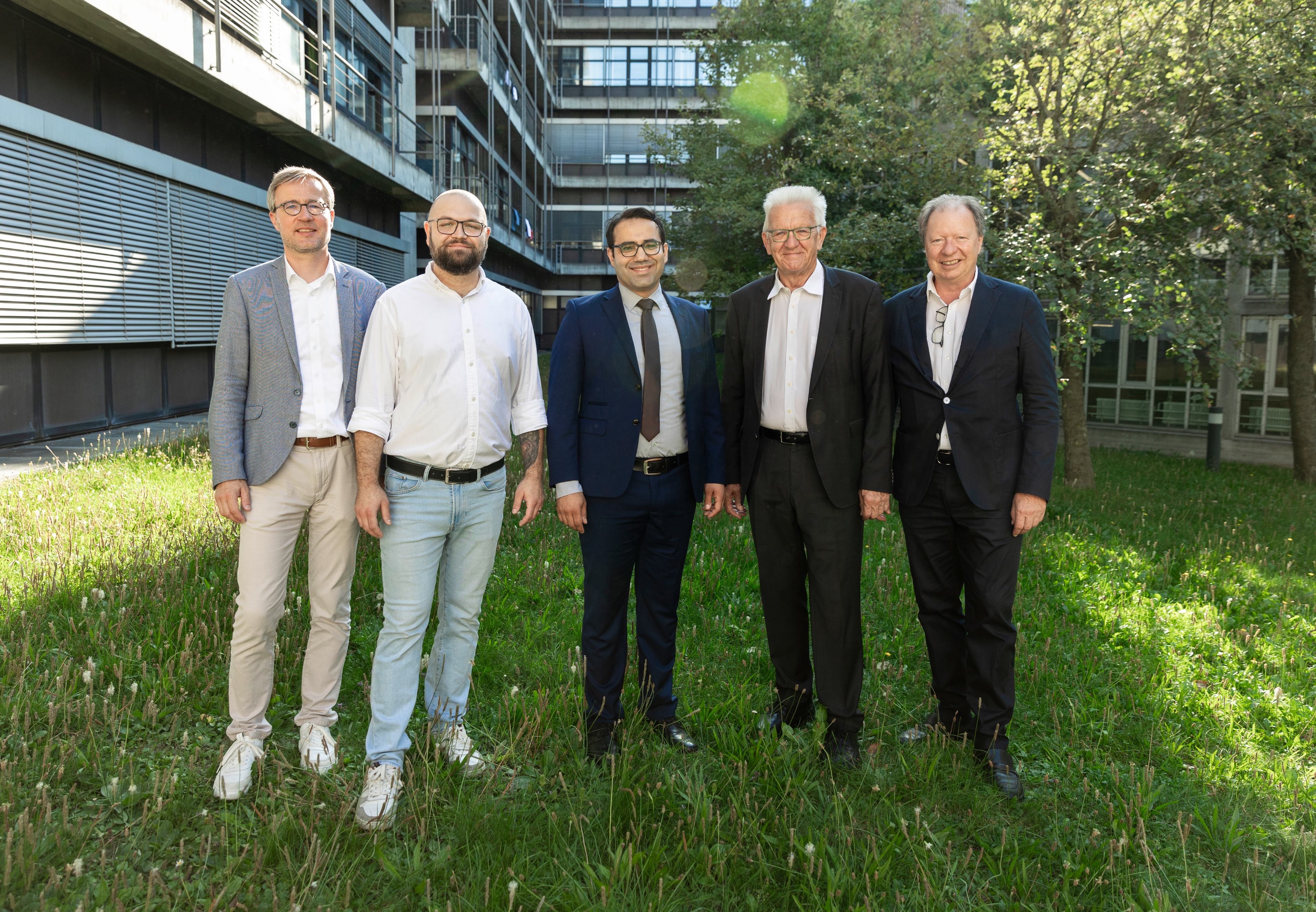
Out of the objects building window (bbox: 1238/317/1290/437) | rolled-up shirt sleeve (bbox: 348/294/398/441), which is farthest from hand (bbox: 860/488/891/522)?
building window (bbox: 1238/317/1290/437)

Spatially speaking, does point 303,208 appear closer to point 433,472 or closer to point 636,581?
point 433,472

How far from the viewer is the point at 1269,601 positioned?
21.0 feet

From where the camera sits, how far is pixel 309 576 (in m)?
3.64

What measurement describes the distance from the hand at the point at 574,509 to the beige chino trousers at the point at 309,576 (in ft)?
2.89

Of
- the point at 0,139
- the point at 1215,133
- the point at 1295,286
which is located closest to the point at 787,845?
the point at 0,139

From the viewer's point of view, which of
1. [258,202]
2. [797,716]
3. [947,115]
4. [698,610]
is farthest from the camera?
[258,202]

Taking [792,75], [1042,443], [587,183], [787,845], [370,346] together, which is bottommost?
[787,845]

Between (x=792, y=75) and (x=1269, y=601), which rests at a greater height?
(x=792, y=75)

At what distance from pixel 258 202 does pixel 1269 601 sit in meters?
16.8

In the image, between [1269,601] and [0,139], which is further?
[0,139]

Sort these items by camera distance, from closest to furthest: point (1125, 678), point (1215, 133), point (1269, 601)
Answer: point (1125, 678) < point (1269, 601) < point (1215, 133)

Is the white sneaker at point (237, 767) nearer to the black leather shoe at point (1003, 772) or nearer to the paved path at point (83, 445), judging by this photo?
the black leather shoe at point (1003, 772)

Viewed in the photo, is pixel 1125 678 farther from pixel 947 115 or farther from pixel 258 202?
pixel 258 202

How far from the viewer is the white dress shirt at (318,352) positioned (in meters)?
3.51
